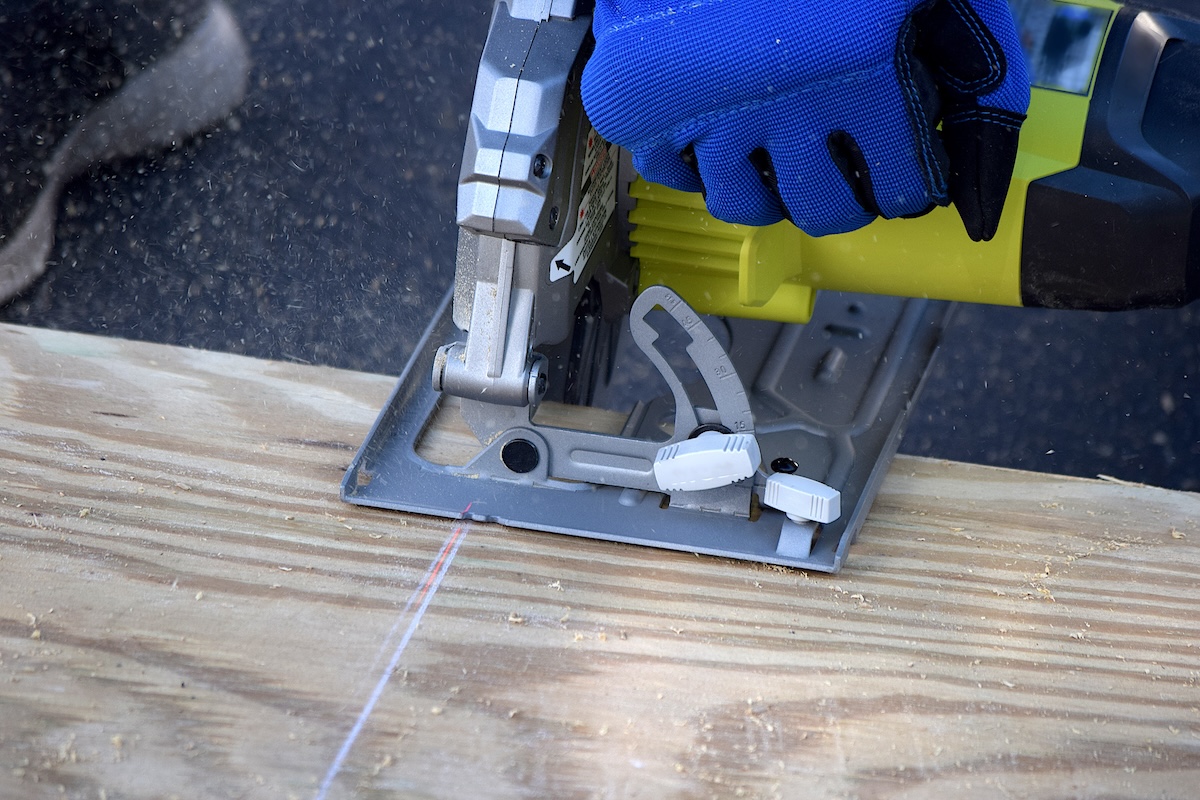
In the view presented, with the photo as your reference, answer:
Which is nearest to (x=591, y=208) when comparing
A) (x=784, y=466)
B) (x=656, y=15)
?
(x=656, y=15)

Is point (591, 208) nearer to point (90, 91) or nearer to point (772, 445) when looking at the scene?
point (772, 445)

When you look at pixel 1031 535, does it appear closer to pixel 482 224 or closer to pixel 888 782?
pixel 888 782

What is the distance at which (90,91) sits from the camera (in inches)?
94.0

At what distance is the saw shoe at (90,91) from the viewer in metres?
2.35

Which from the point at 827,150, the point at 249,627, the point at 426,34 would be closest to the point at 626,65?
the point at 827,150

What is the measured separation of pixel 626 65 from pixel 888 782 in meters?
0.68

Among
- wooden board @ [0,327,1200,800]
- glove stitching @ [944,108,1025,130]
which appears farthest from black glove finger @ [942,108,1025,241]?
wooden board @ [0,327,1200,800]

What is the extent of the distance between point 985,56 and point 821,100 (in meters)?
0.16

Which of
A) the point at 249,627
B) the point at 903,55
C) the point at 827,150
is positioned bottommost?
the point at 249,627

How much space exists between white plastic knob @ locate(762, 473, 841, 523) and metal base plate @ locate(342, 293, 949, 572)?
30mm

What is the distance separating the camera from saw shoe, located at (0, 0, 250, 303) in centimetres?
235

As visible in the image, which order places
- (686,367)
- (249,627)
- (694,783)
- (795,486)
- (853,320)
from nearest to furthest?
(694,783)
(249,627)
(795,486)
(853,320)
(686,367)

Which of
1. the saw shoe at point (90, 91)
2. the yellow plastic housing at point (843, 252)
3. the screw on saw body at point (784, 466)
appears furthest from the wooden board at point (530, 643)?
the saw shoe at point (90, 91)

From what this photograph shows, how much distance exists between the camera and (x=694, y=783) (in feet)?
2.94
